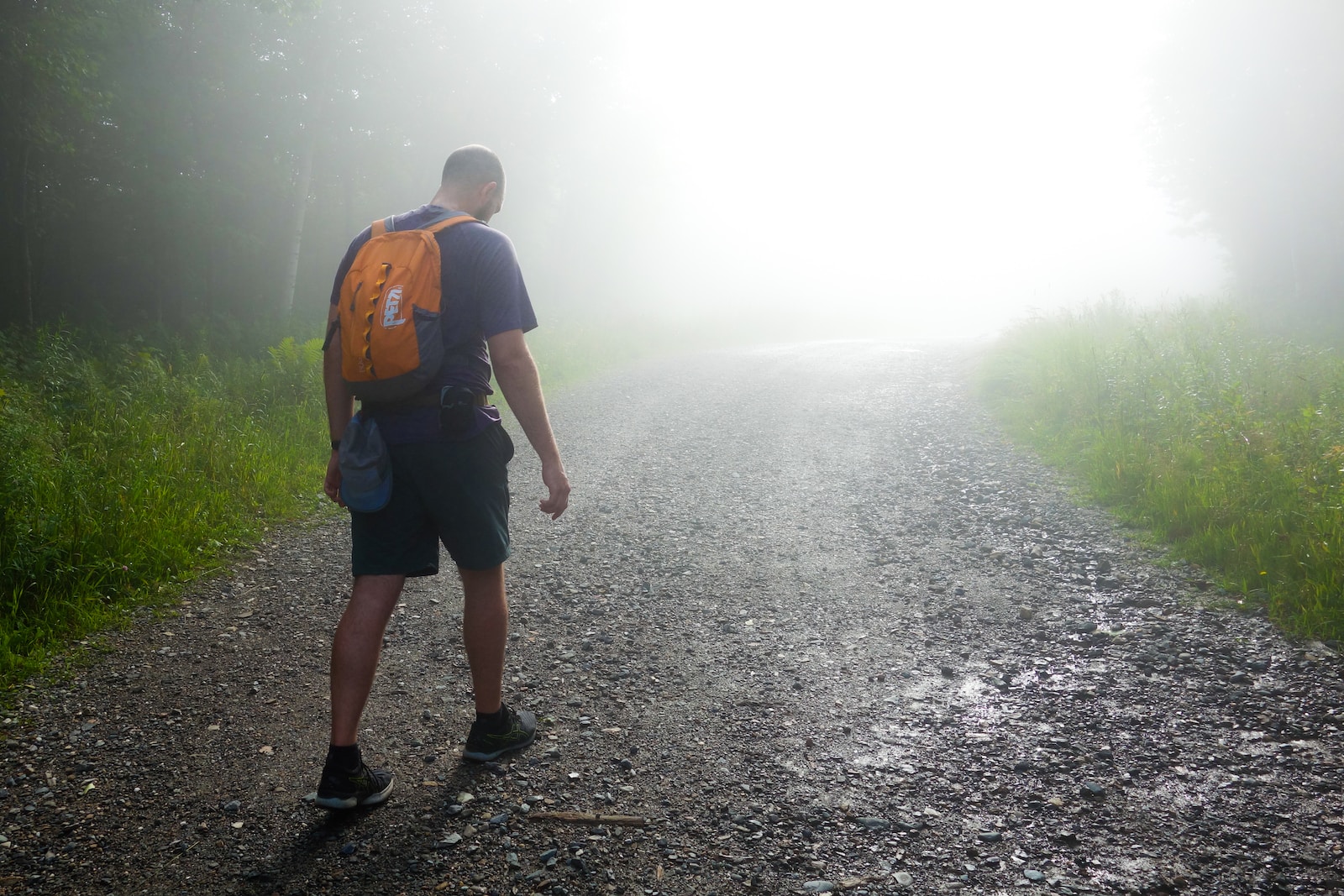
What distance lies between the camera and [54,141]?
13727 mm

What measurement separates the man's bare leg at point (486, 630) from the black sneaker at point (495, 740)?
2.6 inches

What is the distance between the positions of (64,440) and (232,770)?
4.83 m

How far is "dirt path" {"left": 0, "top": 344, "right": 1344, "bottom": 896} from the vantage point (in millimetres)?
2330

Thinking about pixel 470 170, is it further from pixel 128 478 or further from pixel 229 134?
pixel 229 134

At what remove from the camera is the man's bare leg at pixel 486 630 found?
283 cm

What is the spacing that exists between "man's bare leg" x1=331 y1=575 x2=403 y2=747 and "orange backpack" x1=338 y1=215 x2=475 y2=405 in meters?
0.67

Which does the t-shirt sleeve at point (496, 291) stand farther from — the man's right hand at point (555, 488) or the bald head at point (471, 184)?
the man's right hand at point (555, 488)

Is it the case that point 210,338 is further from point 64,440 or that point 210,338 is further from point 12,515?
point 12,515

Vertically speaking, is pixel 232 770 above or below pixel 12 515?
below

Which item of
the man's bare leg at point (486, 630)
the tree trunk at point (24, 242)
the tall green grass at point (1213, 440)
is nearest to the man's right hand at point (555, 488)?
the man's bare leg at point (486, 630)

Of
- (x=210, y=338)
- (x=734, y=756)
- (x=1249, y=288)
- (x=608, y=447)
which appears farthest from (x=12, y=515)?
(x=1249, y=288)

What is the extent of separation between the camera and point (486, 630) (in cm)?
287

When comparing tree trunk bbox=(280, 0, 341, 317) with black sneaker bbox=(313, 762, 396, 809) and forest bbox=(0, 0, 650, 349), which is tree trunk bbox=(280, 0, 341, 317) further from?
black sneaker bbox=(313, 762, 396, 809)

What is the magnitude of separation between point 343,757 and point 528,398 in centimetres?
135
